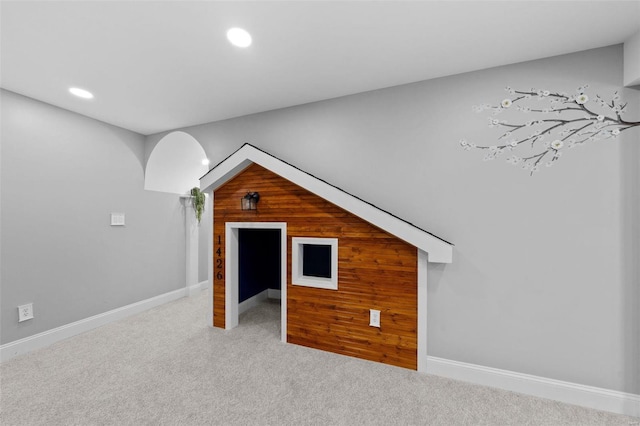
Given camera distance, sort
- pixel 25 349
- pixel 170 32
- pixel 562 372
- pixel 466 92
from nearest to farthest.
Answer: pixel 170 32 < pixel 562 372 < pixel 466 92 < pixel 25 349

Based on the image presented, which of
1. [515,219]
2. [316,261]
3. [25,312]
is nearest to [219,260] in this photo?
[316,261]

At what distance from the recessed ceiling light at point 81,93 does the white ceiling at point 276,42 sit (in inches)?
2.5

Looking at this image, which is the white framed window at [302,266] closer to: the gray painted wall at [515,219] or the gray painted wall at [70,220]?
the gray painted wall at [515,219]

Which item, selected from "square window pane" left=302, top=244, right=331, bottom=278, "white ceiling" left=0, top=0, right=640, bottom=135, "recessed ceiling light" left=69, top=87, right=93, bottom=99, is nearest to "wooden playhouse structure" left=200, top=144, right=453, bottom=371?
"square window pane" left=302, top=244, right=331, bottom=278

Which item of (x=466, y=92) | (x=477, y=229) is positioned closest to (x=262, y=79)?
(x=466, y=92)

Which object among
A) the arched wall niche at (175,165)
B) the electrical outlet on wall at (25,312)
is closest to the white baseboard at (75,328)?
the electrical outlet on wall at (25,312)

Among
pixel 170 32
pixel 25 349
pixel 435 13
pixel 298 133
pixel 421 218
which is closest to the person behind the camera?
pixel 435 13

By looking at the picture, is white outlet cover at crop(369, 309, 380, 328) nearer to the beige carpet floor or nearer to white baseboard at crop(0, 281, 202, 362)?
the beige carpet floor

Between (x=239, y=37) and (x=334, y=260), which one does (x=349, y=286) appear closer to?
(x=334, y=260)

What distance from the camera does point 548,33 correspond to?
5.88 feet

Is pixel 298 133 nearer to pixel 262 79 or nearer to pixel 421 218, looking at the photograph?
pixel 262 79

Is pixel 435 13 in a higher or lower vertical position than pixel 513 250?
higher

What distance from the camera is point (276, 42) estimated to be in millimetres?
1902

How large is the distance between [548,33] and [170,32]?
261cm
